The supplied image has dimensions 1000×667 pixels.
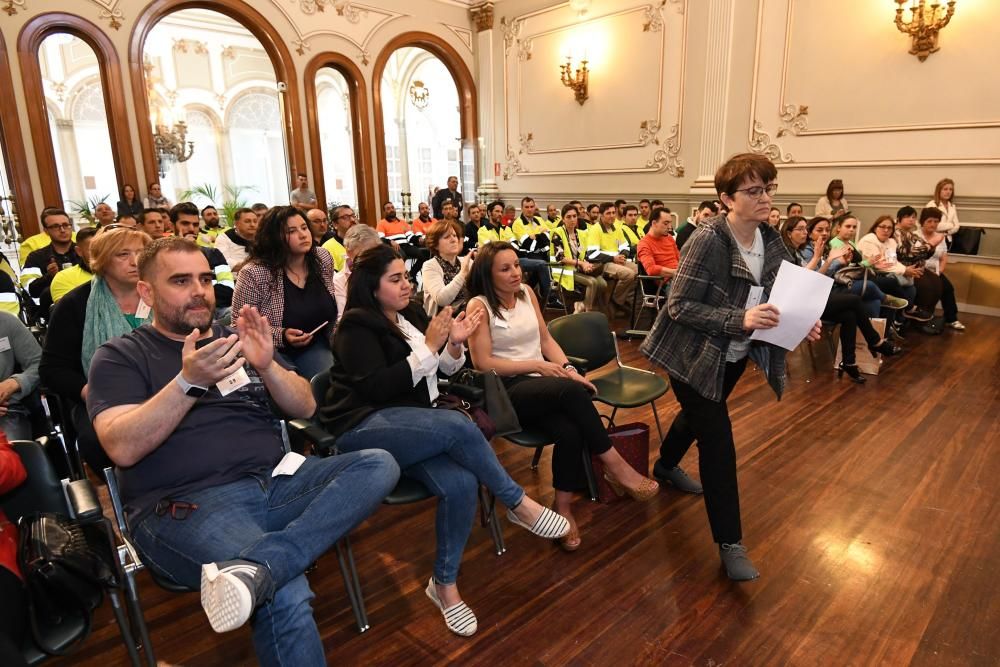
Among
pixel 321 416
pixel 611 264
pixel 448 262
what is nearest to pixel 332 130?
pixel 611 264

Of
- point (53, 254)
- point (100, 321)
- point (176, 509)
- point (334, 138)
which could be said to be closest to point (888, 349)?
point (176, 509)

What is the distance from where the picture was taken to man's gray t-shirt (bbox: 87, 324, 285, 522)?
59.2 inches

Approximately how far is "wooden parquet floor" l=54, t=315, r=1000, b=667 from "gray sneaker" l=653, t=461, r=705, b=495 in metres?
0.07

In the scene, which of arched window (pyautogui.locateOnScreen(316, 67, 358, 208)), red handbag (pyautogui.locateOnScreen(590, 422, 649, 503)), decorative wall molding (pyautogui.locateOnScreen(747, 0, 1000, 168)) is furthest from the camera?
arched window (pyautogui.locateOnScreen(316, 67, 358, 208))

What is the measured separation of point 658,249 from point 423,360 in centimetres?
381

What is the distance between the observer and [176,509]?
57.5 inches

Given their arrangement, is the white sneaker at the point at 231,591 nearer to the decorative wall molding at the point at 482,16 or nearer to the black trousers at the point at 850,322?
the black trousers at the point at 850,322

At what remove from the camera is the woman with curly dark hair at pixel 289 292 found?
281cm

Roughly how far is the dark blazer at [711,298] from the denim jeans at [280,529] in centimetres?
106

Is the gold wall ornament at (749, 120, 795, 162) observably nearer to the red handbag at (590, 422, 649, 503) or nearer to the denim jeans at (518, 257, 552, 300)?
the denim jeans at (518, 257, 552, 300)

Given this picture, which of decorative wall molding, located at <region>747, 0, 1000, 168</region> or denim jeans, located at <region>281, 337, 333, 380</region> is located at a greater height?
decorative wall molding, located at <region>747, 0, 1000, 168</region>

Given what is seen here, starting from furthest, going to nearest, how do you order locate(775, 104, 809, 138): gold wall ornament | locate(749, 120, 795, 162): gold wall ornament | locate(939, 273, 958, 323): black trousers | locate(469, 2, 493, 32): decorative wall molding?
locate(469, 2, 493, 32): decorative wall molding < locate(749, 120, 795, 162): gold wall ornament < locate(775, 104, 809, 138): gold wall ornament < locate(939, 273, 958, 323): black trousers

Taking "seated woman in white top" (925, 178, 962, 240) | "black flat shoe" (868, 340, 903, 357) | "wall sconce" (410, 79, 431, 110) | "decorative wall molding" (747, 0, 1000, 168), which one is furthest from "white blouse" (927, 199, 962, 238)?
"wall sconce" (410, 79, 431, 110)

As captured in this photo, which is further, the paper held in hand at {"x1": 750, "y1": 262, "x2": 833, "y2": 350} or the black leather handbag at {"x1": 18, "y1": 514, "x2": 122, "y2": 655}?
the paper held in hand at {"x1": 750, "y1": 262, "x2": 833, "y2": 350}
